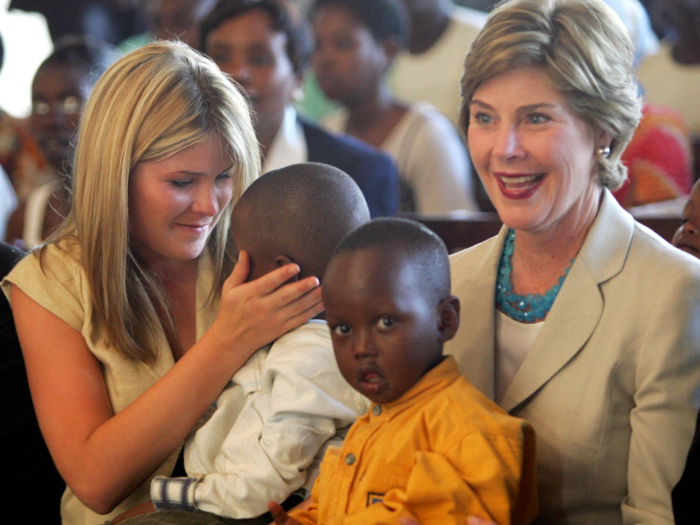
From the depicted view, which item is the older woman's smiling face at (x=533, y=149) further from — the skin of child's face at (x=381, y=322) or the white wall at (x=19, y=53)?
the white wall at (x=19, y=53)

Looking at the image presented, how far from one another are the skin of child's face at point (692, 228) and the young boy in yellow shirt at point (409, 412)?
2.39ft

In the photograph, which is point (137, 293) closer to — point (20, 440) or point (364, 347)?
point (20, 440)

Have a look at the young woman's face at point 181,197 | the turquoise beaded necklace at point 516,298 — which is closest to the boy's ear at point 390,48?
the young woman's face at point 181,197

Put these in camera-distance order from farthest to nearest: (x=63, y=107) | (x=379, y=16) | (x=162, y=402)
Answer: (x=379, y=16) → (x=63, y=107) → (x=162, y=402)

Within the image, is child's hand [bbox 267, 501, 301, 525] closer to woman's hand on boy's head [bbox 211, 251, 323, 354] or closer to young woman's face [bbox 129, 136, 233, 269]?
woman's hand on boy's head [bbox 211, 251, 323, 354]

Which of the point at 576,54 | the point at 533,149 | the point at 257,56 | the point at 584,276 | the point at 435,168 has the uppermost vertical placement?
the point at 576,54

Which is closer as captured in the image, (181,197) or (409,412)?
(409,412)

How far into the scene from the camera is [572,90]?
1549 mm

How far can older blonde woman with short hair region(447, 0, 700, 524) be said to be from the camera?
1467 millimetres

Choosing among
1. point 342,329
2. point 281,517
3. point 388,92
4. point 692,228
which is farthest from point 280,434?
point 388,92

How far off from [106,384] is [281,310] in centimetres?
49

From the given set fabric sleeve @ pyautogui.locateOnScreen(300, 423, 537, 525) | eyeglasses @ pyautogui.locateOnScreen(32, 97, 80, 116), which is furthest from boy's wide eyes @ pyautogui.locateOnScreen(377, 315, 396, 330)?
eyeglasses @ pyautogui.locateOnScreen(32, 97, 80, 116)

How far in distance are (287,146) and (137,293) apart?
1.72 m

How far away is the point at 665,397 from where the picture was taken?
4.75 feet
